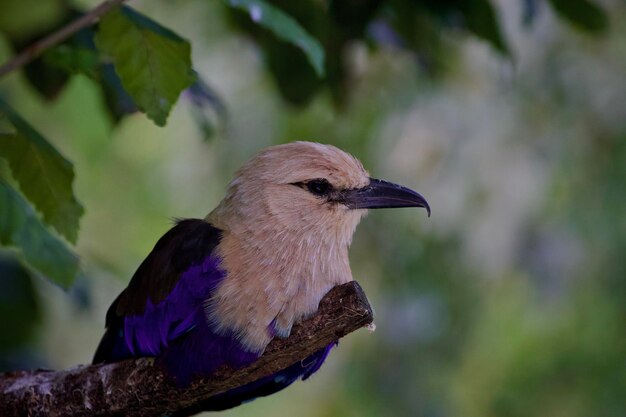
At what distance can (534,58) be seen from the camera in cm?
721

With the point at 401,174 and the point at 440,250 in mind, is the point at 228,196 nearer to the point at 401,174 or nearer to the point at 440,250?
the point at 401,174

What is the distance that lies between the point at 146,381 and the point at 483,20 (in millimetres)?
2046

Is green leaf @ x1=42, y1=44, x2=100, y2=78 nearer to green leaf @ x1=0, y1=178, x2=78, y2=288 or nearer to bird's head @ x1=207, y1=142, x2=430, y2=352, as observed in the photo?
green leaf @ x1=0, y1=178, x2=78, y2=288

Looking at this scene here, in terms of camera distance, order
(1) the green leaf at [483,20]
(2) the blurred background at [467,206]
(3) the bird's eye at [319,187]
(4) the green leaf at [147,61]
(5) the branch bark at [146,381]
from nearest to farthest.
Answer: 1. (5) the branch bark at [146,381]
2. (4) the green leaf at [147,61]
3. (3) the bird's eye at [319,187]
4. (1) the green leaf at [483,20]
5. (2) the blurred background at [467,206]

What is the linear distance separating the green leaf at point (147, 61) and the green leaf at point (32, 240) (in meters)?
0.54

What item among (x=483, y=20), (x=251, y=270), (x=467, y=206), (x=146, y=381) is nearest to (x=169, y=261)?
(x=251, y=270)

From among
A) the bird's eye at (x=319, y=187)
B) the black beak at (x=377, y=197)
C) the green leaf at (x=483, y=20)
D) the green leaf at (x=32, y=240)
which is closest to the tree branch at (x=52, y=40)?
the green leaf at (x=32, y=240)

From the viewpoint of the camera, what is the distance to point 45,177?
3447 mm

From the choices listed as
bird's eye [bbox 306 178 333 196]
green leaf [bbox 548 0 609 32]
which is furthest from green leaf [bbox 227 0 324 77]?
green leaf [bbox 548 0 609 32]

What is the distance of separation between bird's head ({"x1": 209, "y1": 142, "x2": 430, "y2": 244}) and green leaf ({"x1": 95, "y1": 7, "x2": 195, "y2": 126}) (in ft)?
1.88

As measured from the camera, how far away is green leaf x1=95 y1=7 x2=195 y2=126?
10.7 feet

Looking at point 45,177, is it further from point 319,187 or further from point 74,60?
point 319,187

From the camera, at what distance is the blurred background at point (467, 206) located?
683 cm

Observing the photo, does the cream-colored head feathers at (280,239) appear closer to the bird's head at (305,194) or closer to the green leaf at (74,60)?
the bird's head at (305,194)
